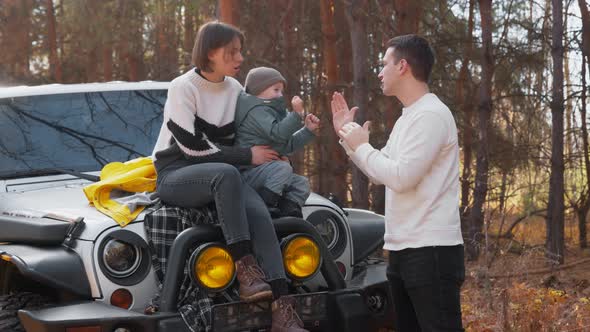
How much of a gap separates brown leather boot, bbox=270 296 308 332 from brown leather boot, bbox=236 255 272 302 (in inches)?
3.5

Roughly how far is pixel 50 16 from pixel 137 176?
651 inches

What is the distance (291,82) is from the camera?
45.2 feet

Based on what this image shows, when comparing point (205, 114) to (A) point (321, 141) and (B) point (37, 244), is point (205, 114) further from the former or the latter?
(A) point (321, 141)

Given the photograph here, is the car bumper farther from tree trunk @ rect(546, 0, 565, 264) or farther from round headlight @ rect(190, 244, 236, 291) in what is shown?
tree trunk @ rect(546, 0, 565, 264)

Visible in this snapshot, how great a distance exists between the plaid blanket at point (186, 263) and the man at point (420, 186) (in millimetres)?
928

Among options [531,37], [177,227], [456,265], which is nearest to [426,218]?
[456,265]

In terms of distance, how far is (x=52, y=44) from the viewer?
65.7ft

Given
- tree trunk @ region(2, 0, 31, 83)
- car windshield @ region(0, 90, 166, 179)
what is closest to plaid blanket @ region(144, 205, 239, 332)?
car windshield @ region(0, 90, 166, 179)

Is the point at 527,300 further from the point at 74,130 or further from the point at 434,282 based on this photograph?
the point at 74,130

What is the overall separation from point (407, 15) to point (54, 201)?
789 cm

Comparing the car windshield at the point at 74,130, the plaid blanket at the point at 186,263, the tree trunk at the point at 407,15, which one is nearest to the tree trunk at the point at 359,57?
the tree trunk at the point at 407,15

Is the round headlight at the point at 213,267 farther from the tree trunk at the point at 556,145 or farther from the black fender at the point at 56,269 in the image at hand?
the tree trunk at the point at 556,145

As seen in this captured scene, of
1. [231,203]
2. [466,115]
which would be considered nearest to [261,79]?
[231,203]

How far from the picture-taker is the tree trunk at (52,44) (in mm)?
19828
